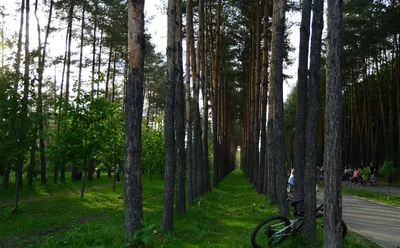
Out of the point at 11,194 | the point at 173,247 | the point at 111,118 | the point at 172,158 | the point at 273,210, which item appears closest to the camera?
the point at 173,247

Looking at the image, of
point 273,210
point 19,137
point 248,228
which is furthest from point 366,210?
point 19,137

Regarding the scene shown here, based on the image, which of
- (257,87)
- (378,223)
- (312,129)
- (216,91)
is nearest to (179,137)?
(312,129)

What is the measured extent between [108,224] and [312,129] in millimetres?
7255

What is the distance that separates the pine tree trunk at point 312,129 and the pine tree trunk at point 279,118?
2.92m

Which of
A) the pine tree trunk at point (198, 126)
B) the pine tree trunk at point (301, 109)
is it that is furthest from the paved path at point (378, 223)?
the pine tree trunk at point (198, 126)

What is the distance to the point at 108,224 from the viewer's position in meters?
12.6

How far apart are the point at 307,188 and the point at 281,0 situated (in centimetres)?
662

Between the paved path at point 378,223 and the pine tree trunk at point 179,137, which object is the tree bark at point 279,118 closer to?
the paved path at point 378,223

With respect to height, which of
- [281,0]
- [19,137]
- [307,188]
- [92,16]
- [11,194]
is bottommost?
[11,194]

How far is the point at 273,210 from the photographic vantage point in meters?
15.4

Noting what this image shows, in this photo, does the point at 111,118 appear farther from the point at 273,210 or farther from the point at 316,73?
the point at 316,73

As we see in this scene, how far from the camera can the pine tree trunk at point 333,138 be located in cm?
633

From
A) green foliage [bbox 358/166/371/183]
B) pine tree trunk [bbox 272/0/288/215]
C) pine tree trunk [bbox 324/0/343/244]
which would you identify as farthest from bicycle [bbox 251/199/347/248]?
green foliage [bbox 358/166/371/183]

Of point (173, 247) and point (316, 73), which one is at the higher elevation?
point (316, 73)
